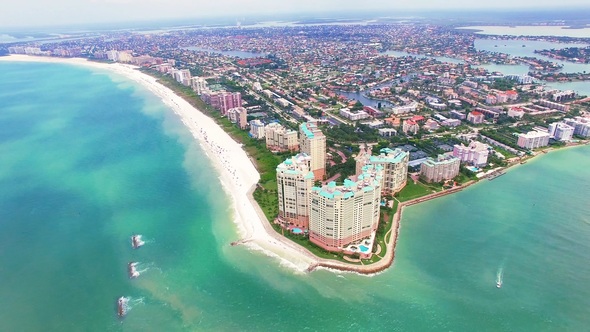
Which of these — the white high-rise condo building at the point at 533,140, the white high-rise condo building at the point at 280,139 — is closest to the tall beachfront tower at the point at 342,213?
the white high-rise condo building at the point at 280,139

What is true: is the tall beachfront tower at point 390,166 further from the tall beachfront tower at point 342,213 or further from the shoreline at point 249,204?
the tall beachfront tower at point 342,213

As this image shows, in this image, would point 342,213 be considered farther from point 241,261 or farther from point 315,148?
point 315,148

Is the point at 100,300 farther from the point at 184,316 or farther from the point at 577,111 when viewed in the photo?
the point at 577,111

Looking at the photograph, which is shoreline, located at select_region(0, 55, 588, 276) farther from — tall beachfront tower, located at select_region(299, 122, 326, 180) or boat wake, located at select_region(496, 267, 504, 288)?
boat wake, located at select_region(496, 267, 504, 288)

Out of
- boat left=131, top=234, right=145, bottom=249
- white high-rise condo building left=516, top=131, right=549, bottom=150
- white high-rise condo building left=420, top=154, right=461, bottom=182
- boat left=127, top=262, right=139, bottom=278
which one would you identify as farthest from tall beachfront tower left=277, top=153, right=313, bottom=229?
white high-rise condo building left=516, top=131, right=549, bottom=150

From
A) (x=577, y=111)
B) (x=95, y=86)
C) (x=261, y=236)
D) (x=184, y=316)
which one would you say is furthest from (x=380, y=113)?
(x=95, y=86)
